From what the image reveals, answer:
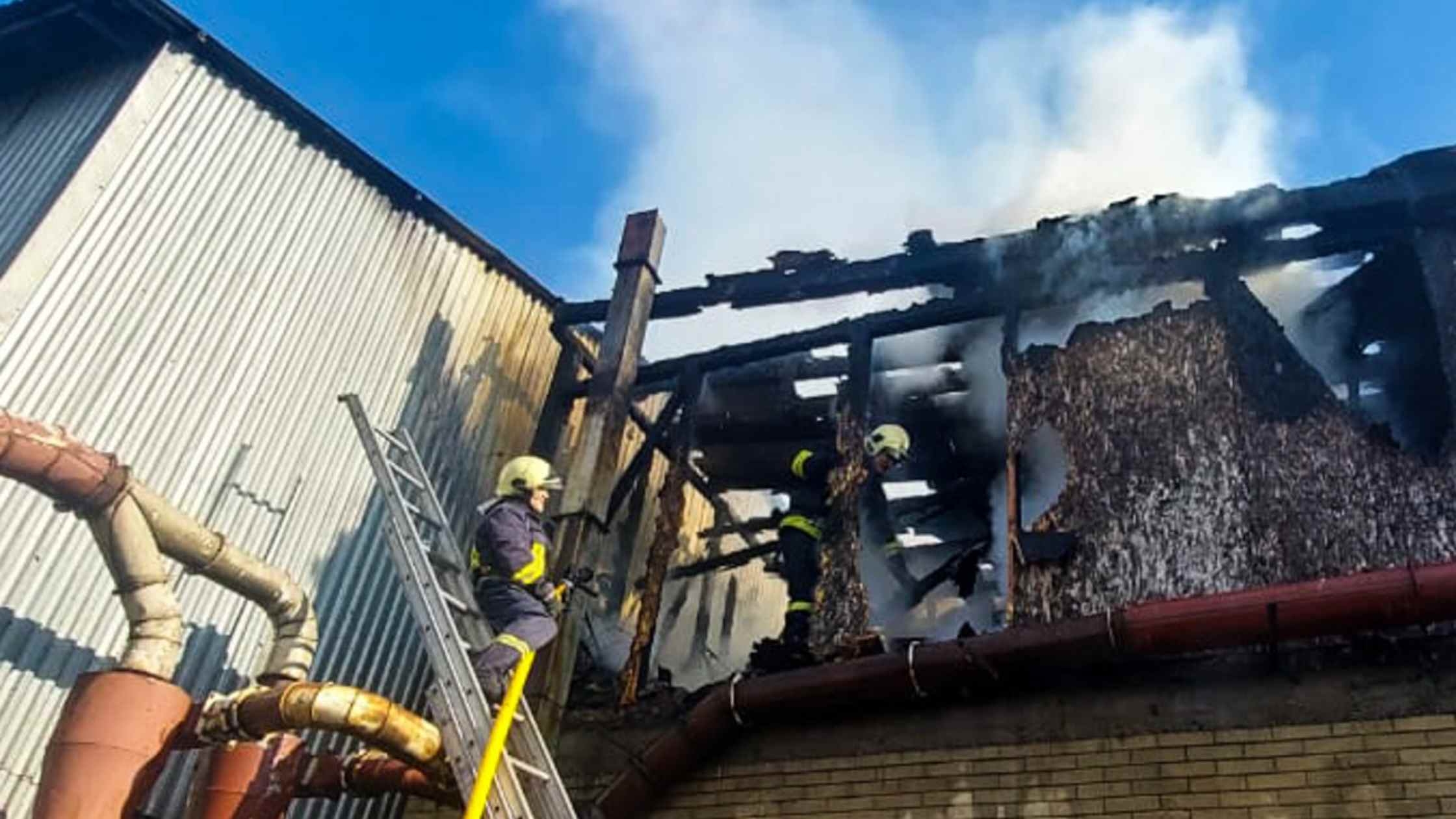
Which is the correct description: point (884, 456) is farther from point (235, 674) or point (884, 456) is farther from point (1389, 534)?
point (235, 674)

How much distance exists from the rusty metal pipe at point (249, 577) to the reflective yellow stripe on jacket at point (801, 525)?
10.9ft

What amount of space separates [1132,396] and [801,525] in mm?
2480

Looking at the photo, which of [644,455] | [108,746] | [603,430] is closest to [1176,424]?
[603,430]

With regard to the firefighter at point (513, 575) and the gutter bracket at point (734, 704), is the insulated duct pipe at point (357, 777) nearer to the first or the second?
the firefighter at point (513, 575)

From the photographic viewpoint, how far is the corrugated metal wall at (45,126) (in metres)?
7.54

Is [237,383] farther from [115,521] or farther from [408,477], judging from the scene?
[115,521]

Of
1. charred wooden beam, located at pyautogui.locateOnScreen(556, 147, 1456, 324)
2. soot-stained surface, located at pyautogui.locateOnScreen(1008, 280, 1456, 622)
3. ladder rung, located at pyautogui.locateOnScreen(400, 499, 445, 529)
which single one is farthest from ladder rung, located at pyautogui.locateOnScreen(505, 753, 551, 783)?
charred wooden beam, located at pyautogui.locateOnScreen(556, 147, 1456, 324)

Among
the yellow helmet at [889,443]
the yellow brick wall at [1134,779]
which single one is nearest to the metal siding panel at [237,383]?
the yellow brick wall at [1134,779]

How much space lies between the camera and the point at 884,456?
→ 8.39 metres

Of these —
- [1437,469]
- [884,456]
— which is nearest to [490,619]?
[884,456]

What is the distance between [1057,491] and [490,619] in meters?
3.63

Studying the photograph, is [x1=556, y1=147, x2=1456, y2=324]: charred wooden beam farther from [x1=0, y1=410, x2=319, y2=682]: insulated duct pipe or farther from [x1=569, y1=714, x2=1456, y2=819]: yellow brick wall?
[x1=0, y1=410, x2=319, y2=682]: insulated duct pipe

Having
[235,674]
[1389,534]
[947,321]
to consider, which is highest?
[947,321]

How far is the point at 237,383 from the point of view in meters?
7.83
